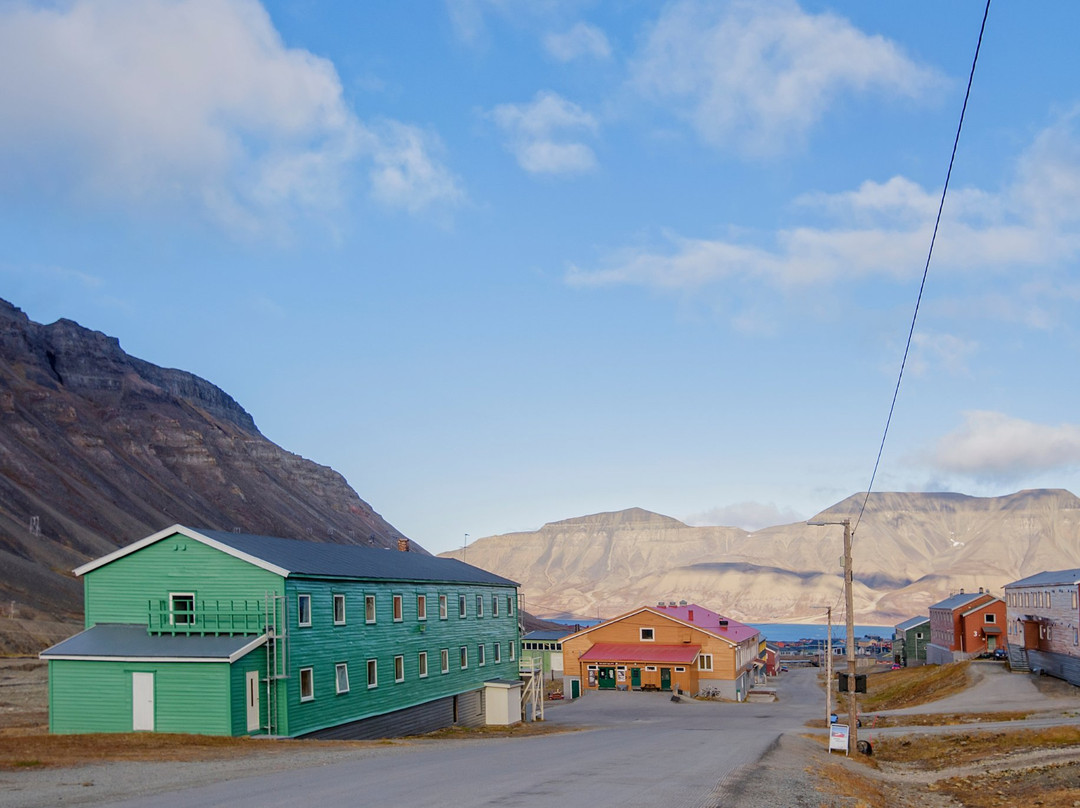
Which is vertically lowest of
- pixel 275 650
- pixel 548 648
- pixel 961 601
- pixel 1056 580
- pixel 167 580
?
pixel 548 648

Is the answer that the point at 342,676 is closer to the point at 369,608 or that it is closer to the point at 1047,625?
the point at 369,608

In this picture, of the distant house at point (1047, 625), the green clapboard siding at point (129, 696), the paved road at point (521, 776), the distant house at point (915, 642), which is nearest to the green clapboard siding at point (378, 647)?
the green clapboard siding at point (129, 696)

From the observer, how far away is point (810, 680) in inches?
4624

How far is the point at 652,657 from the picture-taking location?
7875 centimetres

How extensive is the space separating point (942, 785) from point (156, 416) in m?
149

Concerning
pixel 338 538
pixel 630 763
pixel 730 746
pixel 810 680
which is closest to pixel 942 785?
pixel 730 746

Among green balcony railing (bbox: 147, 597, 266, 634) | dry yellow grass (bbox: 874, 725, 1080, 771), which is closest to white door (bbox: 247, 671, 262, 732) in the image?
green balcony railing (bbox: 147, 597, 266, 634)

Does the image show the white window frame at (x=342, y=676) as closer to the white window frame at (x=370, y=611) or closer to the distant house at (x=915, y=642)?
the white window frame at (x=370, y=611)

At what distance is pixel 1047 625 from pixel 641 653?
97.6 ft

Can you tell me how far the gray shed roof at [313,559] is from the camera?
3653cm

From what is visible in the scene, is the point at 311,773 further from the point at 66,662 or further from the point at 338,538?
the point at 338,538

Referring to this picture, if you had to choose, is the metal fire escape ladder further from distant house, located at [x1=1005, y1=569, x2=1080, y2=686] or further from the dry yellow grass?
distant house, located at [x1=1005, y1=569, x2=1080, y2=686]

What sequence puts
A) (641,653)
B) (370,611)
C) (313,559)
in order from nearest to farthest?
(313,559), (370,611), (641,653)

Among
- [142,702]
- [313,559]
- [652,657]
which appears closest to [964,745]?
[313,559]
